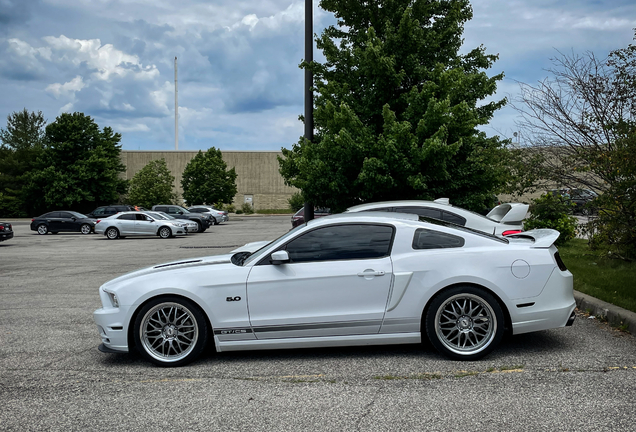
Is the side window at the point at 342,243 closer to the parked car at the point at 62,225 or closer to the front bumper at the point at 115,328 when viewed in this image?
the front bumper at the point at 115,328

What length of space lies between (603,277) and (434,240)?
5065 millimetres

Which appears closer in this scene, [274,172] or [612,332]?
[612,332]

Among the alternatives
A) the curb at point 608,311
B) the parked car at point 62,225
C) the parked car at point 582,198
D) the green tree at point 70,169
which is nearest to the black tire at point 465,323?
the curb at point 608,311

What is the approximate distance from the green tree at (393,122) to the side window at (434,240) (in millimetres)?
6856

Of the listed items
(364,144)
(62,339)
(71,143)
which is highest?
(71,143)

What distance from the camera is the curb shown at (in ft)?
21.6

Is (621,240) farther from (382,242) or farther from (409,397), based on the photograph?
(409,397)

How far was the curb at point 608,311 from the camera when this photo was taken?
21.6ft

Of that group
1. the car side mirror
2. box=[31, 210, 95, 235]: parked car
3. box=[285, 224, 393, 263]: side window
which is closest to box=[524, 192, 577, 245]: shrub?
box=[285, 224, 393, 263]: side window

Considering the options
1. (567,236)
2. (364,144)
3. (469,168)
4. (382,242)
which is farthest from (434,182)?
(382,242)

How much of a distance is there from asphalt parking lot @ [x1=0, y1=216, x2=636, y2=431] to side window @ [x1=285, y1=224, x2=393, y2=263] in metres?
1.01

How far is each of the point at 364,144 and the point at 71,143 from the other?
5701cm

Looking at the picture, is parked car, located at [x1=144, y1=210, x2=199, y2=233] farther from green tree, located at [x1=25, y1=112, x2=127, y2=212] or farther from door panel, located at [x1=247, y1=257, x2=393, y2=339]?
green tree, located at [x1=25, y1=112, x2=127, y2=212]

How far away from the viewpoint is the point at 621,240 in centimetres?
1080
